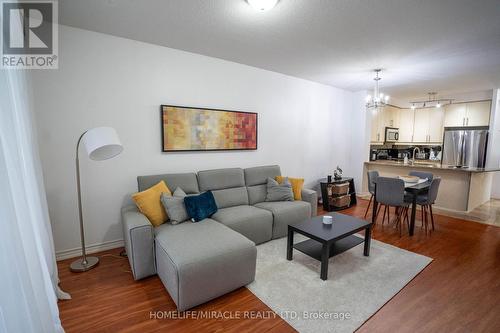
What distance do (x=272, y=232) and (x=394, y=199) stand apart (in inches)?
77.8

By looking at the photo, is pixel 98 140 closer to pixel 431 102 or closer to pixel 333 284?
pixel 333 284

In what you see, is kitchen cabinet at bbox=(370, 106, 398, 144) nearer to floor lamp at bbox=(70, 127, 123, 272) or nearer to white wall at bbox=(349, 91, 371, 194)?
white wall at bbox=(349, 91, 371, 194)

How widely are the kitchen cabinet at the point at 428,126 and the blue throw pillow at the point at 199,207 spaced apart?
6491 millimetres

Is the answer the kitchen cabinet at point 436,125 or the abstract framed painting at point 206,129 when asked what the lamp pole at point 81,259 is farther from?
the kitchen cabinet at point 436,125

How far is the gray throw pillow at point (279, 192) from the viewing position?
11.8 ft

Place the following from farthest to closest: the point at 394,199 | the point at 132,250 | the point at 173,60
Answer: the point at 394,199, the point at 173,60, the point at 132,250

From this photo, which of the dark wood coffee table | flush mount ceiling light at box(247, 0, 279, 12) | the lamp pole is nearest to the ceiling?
flush mount ceiling light at box(247, 0, 279, 12)

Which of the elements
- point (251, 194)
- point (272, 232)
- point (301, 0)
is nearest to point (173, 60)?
point (301, 0)

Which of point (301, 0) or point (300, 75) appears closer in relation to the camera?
point (301, 0)

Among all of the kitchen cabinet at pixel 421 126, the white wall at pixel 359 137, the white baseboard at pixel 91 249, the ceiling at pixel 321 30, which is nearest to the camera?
the ceiling at pixel 321 30

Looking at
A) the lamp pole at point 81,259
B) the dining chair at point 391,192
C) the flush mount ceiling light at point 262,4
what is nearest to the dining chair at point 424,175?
the dining chair at point 391,192

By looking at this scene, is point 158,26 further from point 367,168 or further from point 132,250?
point 367,168

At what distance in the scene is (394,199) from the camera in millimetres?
3547

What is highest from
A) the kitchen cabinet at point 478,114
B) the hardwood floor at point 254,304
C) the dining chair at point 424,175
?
the kitchen cabinet at point 478,114
